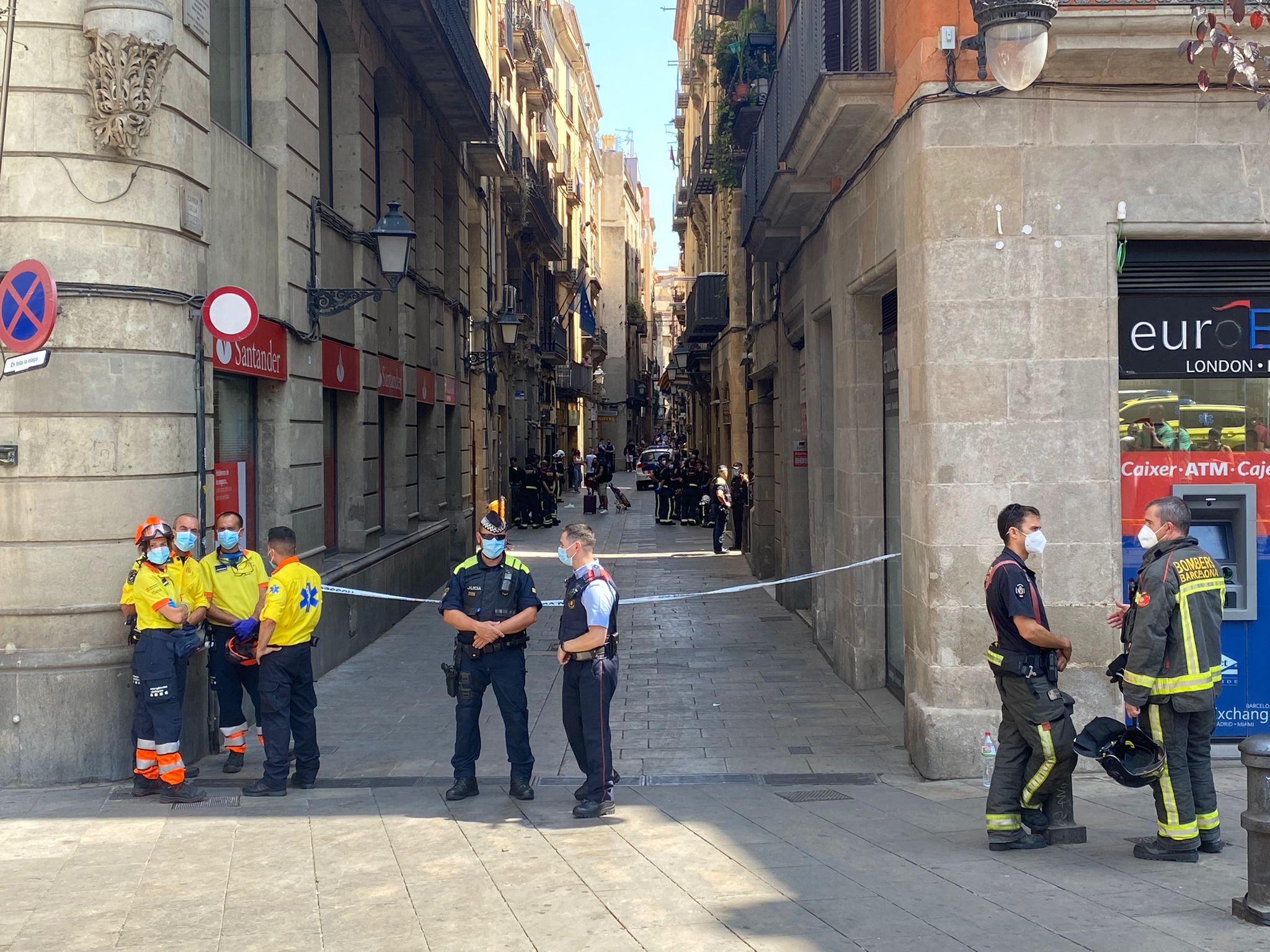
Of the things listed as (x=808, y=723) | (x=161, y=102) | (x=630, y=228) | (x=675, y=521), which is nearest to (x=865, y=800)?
(x=808, y=723)

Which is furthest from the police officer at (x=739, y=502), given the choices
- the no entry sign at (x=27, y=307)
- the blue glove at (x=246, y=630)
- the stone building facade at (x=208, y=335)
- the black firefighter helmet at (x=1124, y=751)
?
the no entry sign at (x=27, y=307)

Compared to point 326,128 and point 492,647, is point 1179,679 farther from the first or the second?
point 326,128

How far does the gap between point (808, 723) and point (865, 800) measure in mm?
2289

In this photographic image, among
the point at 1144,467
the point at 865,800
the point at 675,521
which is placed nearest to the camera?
the point at 865,800

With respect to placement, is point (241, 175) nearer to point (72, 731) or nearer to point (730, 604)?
point (72, 731)

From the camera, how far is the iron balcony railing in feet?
31.0

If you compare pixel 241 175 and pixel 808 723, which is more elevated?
pixel 241 175

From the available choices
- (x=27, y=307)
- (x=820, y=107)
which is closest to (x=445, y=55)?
(x=820, y=107)

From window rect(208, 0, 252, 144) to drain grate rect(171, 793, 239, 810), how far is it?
5.40 m

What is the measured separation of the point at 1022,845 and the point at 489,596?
329cm

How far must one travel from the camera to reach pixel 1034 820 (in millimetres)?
6449

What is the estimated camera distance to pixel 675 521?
109ft

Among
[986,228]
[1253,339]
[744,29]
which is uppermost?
[744,29]

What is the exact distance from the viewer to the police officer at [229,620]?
8445mm
